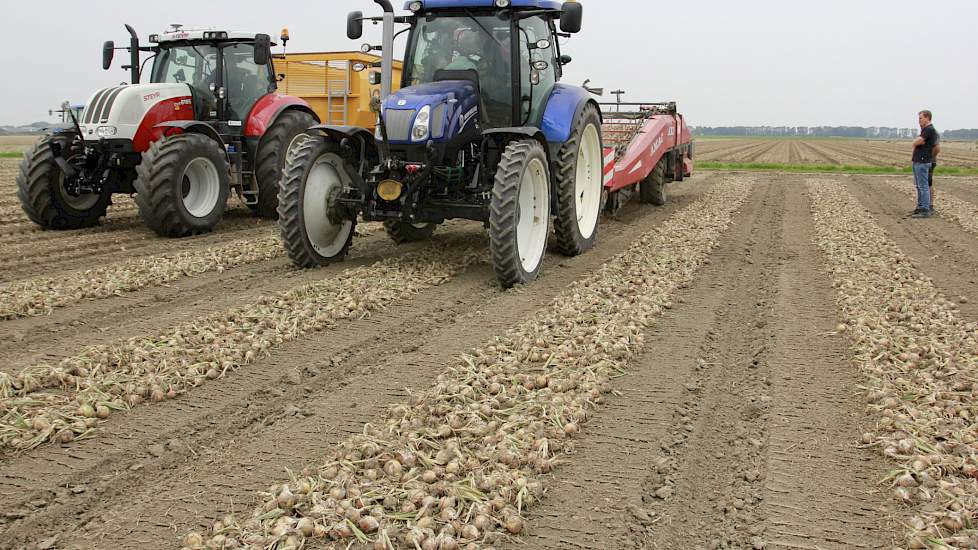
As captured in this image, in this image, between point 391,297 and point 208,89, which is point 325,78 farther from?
point 391,297

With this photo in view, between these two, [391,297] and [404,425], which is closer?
[404,425]

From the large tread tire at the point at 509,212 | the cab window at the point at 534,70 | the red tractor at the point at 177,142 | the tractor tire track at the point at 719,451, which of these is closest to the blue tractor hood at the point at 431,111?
the large tread tire at the point at 509,212

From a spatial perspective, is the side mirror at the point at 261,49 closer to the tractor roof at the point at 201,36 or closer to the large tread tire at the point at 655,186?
the tractor roof at the point at 201,36

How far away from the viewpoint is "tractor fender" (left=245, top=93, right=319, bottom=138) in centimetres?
955

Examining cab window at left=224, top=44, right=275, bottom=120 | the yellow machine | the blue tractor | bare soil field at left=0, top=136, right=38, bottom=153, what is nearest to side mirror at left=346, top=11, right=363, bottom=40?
the blue tractor

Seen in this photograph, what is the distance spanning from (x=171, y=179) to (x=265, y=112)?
193 cm

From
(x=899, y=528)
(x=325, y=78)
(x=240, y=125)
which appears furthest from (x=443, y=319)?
(x=325, y=78)

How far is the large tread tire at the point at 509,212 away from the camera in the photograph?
616 centimetres

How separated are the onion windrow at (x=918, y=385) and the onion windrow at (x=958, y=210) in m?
3.83

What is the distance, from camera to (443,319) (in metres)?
5.50

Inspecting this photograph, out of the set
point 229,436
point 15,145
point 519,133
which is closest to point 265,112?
point 519,133

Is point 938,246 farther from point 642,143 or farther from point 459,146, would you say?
point 459,146

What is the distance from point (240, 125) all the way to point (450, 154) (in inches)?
157

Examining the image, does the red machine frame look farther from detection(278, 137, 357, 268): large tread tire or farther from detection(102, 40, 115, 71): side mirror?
detection(102, 40, 115, 71): side mirror
